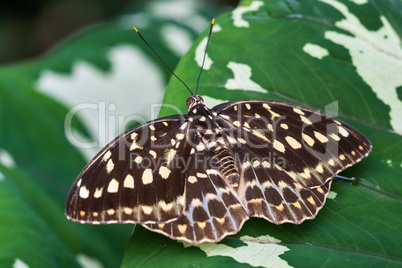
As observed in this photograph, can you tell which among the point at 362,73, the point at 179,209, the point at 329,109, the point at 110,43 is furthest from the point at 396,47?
the point at 110,43

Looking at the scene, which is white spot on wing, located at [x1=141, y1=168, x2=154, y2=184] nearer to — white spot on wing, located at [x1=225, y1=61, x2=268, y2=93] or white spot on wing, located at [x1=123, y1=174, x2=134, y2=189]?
white spot on wing, located at [x1=123, y1=174, x2=134, y2=189]

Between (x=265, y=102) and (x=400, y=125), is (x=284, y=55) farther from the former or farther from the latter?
(x=400, y=125)

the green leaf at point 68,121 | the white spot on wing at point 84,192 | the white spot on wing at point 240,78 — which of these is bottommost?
the white spot on wing at point 84,192

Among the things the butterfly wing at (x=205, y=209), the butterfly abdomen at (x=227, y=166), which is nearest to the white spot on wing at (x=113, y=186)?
the butterfly wing at (x=205, y=209)

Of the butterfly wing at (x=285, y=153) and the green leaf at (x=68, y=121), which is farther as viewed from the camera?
the green leaf at (x=68, y=121)

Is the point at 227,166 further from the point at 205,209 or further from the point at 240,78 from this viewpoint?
the point at 240,78

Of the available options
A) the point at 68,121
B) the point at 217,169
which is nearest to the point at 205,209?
the point at 217,169

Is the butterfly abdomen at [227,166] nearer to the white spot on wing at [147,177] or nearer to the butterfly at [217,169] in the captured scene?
the butterfly at [217,169]
